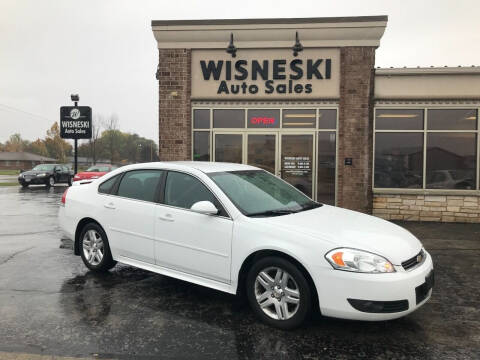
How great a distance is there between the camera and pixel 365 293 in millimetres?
3441

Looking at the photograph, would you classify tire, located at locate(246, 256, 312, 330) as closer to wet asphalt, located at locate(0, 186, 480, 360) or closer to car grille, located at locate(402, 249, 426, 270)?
wet asphalt, located at locate(0, 186, 480, 360)

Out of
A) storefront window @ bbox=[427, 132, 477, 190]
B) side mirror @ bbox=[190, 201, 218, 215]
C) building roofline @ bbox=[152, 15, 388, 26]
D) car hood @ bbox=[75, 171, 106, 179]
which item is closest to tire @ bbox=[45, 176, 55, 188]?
car hood @ bbox=[75, 171, 106, 179]

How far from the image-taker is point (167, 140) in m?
11.2

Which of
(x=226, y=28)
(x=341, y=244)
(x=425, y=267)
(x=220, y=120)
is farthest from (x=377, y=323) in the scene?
(x=226, y=28)

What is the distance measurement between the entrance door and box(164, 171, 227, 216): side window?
21.3ft

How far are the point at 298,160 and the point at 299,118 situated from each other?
1141 millimetres

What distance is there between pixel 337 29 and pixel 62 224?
827 centimetres

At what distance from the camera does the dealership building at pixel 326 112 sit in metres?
10.6

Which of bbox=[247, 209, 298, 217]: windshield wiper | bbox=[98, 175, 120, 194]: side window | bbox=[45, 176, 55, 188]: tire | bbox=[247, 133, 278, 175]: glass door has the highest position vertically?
bbox=[247, 133, 278, 175]: glass door

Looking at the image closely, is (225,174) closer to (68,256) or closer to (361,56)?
(68,256)

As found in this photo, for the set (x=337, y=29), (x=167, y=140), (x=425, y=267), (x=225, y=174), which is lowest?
(x=425, y=267)

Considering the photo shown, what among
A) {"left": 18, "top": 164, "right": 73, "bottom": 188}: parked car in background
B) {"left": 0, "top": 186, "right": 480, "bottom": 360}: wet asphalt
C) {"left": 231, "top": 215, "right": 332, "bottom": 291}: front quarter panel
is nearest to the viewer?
{"left": 0, "top": 186, "right": 480, "bottom": 360}: wet asphalt

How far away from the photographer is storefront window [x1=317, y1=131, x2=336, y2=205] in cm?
1099

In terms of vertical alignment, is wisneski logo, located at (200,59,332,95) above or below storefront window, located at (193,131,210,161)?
above
